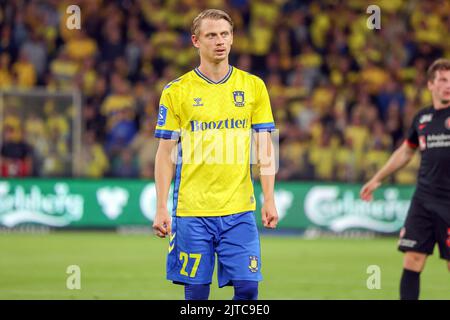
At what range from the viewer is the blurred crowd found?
18.3 meters

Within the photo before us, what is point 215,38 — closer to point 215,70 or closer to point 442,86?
point 215,70

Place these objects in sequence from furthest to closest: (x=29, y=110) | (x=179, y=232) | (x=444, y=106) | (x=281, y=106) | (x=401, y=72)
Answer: (x=401, y=72)
(x=281, y=106)
(x=29, y=110)
(x=444, y=106)
(x=179, y=232)

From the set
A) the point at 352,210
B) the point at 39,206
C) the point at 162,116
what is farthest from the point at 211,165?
the point at 39,206

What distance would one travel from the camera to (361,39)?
72.8ft

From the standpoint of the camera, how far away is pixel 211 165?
691cm

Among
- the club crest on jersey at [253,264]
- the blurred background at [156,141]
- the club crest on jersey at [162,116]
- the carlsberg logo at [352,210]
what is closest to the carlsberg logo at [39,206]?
the blurred background at [156,141]

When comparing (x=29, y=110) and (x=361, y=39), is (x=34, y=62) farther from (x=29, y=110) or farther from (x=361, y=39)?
(x=361, y=39)

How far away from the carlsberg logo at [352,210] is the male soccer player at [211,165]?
37.9 ft

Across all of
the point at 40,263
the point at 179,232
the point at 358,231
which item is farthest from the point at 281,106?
the point at 179,232

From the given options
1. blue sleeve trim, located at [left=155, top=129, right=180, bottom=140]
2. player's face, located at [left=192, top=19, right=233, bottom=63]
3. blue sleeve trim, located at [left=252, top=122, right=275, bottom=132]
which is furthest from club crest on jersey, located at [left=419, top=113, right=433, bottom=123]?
blue sleeve trim, located at [left=155, top=129, right=180, bottom=140]

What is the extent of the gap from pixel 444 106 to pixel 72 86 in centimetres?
1279

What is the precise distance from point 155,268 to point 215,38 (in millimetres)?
6899

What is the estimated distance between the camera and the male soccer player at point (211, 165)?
269 inches

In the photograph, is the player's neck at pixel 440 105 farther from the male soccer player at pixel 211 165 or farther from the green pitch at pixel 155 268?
the male soccer player at pixel 211 165
